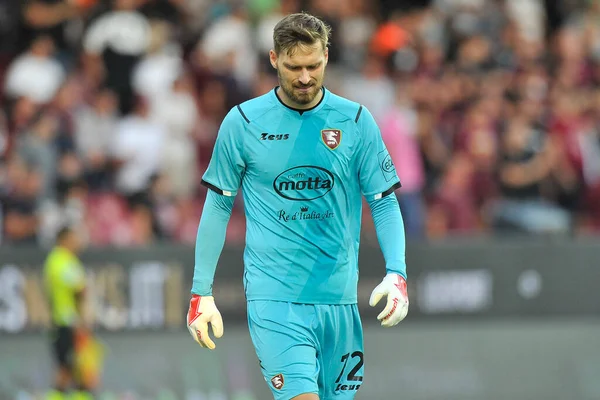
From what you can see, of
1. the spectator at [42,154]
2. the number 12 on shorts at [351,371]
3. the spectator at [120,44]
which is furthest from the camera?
the spectator at [120,44]

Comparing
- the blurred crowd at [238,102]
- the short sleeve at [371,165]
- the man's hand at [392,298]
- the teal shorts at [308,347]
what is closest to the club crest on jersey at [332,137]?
the short sleeve at [371,165]

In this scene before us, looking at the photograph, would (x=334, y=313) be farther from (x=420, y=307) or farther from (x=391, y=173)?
(x=420, y=307)

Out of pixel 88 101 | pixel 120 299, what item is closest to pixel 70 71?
pixel 88 101

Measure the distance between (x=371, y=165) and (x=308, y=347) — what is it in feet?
3.43

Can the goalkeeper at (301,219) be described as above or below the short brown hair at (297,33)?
below

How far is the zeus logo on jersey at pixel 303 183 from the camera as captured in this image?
650cm

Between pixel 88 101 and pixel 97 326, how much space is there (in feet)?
10.1

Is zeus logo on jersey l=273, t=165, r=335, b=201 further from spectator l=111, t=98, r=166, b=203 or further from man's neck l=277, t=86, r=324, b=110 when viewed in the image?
spectator l=111, t=98, r=166, b=203

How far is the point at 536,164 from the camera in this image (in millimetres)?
16578

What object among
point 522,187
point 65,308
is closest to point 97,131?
point 65,308

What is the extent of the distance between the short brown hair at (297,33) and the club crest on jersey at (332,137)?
475 millimetres

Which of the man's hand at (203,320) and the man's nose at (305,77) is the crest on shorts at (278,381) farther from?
the man's nose at (305,77)

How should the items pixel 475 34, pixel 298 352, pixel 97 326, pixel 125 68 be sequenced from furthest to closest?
pixel 475 34
pixel 125 68
pixel 97 326
pixel 298 352

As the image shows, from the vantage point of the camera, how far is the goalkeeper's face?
20.5ft
